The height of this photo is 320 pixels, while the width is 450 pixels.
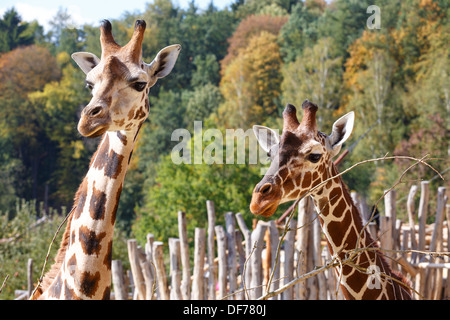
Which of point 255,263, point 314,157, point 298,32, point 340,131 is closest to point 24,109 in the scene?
point 298,32

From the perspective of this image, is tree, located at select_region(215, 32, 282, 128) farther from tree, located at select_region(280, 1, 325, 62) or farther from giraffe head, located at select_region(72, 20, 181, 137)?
giraffe head, located at select_region(72, 20, 181, 137)

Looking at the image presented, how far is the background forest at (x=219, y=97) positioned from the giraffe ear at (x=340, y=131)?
8.81 m

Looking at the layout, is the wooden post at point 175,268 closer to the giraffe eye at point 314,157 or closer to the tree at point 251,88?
the giraffe eye at point 314,157

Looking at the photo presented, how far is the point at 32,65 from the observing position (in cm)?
3631

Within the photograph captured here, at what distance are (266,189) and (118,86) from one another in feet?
2.50

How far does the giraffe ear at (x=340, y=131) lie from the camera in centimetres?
283

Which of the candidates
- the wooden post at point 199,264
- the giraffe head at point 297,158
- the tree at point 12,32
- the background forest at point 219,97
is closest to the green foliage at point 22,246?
the background forest at point 219,97

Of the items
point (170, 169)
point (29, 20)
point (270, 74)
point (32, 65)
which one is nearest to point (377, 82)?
point (270, 74)

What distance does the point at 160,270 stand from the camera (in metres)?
5.98

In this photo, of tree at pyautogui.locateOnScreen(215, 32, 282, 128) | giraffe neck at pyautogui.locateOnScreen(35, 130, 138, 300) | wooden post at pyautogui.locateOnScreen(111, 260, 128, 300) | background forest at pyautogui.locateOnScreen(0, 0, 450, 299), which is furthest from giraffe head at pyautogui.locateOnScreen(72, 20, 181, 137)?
tree at pyautogui.locateOnScreen(215, 32, 282, 128)

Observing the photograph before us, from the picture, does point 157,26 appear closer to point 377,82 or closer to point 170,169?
point 377,82

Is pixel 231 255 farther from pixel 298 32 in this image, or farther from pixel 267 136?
pixel 298 32
